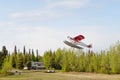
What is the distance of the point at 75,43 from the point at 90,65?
26320mm

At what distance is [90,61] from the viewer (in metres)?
112

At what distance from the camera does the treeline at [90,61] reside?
325ft

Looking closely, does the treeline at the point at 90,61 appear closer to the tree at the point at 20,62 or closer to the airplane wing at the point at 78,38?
the airplane wing at the point at 78,38

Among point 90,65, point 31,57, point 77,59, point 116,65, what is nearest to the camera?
point 116,65

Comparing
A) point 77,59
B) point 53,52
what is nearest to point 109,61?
point 77,59

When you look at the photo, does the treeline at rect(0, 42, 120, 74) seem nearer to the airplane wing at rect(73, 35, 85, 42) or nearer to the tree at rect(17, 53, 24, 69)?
the tree at rect(17, 53, 24, 69)

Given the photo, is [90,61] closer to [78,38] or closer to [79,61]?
[79,61]

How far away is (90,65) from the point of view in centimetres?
11006

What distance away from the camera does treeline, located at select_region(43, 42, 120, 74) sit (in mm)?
98938

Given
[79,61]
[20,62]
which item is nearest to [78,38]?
[79,61]

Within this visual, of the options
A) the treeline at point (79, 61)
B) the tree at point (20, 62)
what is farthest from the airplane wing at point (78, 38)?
the tree at point (20, 62)

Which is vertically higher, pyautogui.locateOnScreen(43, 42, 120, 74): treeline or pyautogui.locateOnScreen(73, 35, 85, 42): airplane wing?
pyautogui.locateOnScreen(73, 35, 85, 42): airplane wing

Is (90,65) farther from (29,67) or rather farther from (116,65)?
(29,67)

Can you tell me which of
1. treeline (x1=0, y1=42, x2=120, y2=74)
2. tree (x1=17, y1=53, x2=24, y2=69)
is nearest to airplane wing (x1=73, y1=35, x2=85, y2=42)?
treeline (x1=0, y1=42, x2=120, y2=74)
